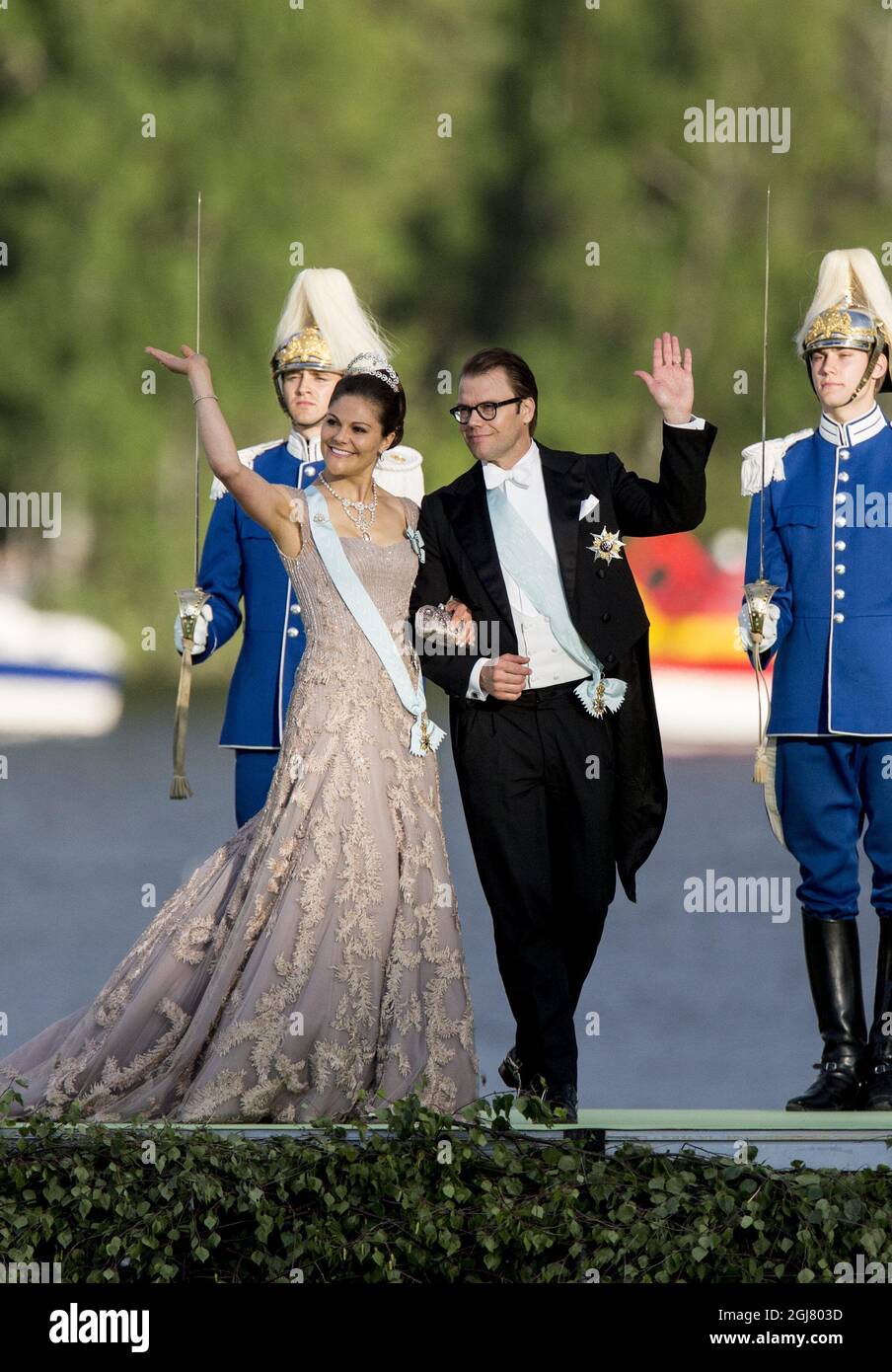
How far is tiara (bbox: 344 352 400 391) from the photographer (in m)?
5.47

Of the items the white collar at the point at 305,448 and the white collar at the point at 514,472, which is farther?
the white collar at the point at 305,448

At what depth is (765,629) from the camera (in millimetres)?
5582

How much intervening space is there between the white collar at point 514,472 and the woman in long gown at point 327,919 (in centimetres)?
19

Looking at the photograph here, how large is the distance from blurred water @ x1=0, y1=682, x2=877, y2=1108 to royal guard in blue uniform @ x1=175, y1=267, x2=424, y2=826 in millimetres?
1390

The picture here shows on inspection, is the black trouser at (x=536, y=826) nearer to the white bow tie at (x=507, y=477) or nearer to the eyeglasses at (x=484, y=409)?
the white bow tie at (x=507, y=477)

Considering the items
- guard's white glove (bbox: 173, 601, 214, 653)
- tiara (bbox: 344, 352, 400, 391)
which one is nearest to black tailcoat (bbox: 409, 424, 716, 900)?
tiara (bbox: 344, 352, 400, 391)

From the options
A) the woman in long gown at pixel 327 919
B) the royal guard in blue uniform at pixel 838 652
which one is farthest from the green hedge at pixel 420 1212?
the royal guard in blue uniform at pixel 838 652

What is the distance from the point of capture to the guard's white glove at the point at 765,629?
220 inches

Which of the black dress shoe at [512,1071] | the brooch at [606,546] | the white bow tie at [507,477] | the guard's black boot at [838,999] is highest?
the white bow tie at [507,477]

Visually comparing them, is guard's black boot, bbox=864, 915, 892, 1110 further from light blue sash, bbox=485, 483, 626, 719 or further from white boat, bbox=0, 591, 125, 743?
white boat, bbox=0, 591, 125, 743

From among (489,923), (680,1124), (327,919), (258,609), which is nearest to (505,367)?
(258,609)

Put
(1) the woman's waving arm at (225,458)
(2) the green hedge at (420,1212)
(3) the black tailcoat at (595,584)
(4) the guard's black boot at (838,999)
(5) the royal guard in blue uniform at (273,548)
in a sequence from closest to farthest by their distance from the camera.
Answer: (2) the green hedge at (420,1212) → (1) the woman's waving arm at (225,458) → (3) the black tailcoat at (595,584) → (4) the guard's black boot at (838,999) → (5) the royal guard in blue uniform at (273,548)

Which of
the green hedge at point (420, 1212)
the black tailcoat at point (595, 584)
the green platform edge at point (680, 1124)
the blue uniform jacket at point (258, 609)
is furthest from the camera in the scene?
the blue uniform jacket at point (258, 609)

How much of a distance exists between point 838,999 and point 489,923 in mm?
4648
